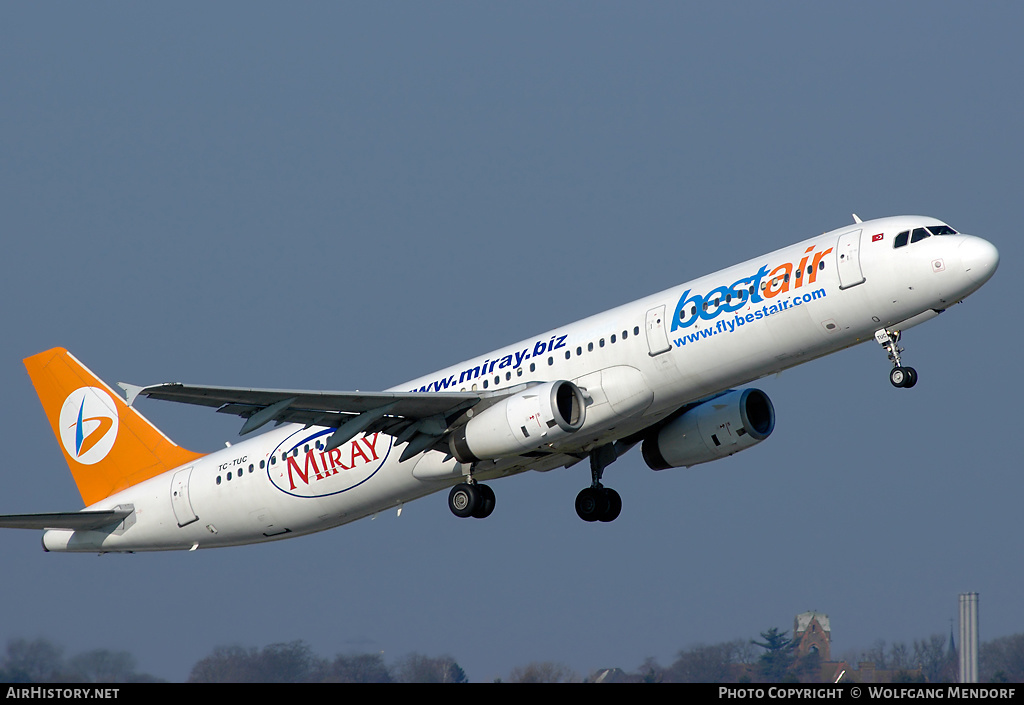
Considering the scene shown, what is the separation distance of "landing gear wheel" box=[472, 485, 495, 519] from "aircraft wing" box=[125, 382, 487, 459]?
1.73 metres

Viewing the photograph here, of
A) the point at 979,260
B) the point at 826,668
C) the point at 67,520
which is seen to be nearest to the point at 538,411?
the point at 979,260

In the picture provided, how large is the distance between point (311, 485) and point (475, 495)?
5.03m

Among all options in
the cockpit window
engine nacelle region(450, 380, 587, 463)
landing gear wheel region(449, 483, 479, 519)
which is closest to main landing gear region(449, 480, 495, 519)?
landing gear wheel region(449, 483, 479, 519)

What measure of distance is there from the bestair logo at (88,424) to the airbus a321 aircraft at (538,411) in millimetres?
71

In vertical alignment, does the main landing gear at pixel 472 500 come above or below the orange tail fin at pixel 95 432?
below

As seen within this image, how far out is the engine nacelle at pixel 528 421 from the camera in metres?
30.8

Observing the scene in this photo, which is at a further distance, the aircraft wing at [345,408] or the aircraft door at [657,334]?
the aircraft door at [657,334]

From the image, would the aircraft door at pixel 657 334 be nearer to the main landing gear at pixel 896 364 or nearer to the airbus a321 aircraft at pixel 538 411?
the airbus a321 aircraft at pixel 538 411

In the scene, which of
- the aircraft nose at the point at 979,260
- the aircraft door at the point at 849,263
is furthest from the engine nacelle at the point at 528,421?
the aircraft nose at the point at 979,260

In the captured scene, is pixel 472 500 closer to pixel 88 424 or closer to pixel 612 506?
pixel 612 506

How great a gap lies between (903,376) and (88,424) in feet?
83.0

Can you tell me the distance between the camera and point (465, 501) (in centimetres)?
3328

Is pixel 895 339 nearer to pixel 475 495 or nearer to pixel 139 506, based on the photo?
pixel 475 495
